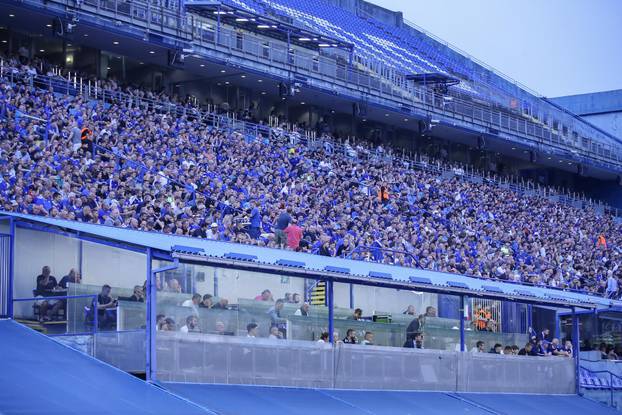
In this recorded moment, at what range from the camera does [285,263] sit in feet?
71.4

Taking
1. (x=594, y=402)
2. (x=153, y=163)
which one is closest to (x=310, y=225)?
(x=153, y=163)

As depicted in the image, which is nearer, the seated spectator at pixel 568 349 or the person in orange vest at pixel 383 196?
the seated spectator at pixel 568 349

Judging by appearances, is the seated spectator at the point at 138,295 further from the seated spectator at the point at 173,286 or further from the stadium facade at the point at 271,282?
the seated spectator at the point at 173,286

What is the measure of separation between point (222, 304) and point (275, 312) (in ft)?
4.75

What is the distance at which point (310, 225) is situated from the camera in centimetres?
3428

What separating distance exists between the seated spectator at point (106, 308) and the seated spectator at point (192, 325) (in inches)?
47.0

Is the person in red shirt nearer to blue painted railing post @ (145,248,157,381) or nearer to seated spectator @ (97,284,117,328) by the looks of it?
seated spectator @ (97,284,117,328)

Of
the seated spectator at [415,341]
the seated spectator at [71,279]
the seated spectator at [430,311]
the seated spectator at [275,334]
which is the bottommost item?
the seated spectator at [415,341]

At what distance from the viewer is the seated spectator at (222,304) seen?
20016 millimetres

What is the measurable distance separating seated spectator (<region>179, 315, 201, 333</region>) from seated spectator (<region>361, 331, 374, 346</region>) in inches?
202

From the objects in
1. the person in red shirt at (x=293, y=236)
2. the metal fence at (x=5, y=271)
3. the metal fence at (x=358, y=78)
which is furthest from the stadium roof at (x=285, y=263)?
the metal fence at (x=358, y=78)

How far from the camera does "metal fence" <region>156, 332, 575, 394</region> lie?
1912 centimetres

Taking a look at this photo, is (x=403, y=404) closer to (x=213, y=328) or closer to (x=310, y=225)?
(x=213, y=328)

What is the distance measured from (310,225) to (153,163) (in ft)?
16.6
